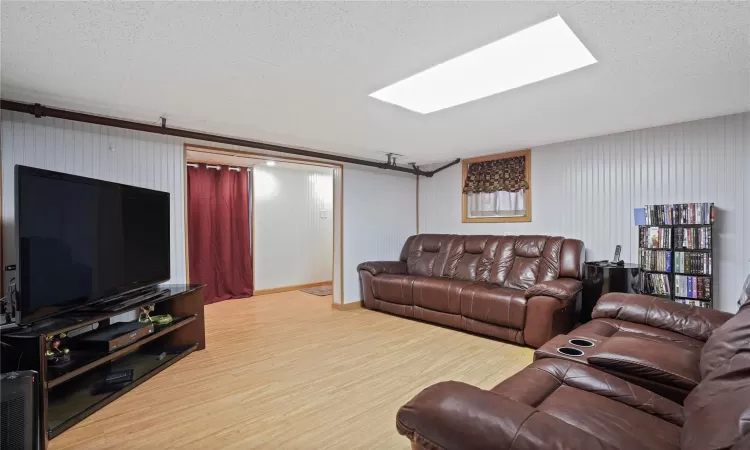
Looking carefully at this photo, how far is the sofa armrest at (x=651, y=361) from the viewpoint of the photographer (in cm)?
144

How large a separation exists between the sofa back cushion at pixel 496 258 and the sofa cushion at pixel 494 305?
A: 0.41 metres

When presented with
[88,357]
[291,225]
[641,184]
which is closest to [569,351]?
[641,184]

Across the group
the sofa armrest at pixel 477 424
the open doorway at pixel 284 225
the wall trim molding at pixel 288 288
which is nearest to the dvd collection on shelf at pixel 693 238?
the sofa armrest at pixel 477 424

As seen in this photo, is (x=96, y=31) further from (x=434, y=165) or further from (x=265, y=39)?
(x=434, y=165)

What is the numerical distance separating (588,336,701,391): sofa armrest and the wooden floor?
Result: 1092 mm

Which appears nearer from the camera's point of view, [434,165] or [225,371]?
[225,371]

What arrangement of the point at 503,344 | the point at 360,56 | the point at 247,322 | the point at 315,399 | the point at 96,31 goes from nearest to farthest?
the point at 96,31 → the point at 360,56 → the point at 315,399 → the point at 503,344 → the point at 247,322

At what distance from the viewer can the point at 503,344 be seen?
3539 mm

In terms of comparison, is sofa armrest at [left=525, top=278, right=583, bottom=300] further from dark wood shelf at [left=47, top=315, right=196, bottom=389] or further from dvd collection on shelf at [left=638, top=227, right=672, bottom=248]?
dark wood shelf at [left=47, top=315, right=196, bottom=389]

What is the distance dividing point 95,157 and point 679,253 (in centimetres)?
528

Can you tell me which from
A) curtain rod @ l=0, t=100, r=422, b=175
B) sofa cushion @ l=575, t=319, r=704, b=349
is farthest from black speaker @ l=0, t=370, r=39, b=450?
sofa cushion @ l=575, t=319, r=704, b=349

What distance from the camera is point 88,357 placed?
2.29m

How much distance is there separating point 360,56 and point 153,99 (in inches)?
67.5

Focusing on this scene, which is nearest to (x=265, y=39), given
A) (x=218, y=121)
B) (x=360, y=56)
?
(x=360, y=56)
